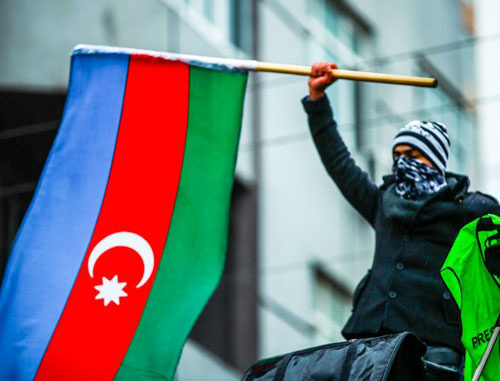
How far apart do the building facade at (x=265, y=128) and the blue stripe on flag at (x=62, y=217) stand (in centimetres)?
687

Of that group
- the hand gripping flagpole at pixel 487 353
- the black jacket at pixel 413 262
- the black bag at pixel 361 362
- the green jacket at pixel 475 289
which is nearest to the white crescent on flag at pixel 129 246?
the black jacket at pixel 413 262

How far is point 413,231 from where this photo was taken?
7.40 m

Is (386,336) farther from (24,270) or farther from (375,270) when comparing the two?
(24,270)

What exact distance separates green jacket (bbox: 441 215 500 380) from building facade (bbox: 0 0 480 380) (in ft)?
28.7

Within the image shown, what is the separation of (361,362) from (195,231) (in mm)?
1905

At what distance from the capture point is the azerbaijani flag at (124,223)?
306 inches

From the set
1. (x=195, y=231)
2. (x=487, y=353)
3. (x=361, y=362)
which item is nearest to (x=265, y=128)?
(x=195, y=231)

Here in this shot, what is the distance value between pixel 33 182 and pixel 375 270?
891 cm

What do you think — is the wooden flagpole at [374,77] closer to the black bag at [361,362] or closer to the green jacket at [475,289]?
the green jacket at [475,289]

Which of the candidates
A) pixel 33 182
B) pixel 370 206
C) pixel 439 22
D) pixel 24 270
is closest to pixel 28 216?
pixel 24 270

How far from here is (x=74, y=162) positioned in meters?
8.20

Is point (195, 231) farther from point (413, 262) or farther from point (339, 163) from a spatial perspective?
point (413, 262)

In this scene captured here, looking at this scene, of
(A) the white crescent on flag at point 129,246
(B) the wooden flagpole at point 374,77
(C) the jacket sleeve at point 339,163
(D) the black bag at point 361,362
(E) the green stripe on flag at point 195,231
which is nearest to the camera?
(D) the black bag at point 361,362

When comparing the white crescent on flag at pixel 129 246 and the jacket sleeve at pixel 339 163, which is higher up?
the jacket sleeve at pixel 339 163
